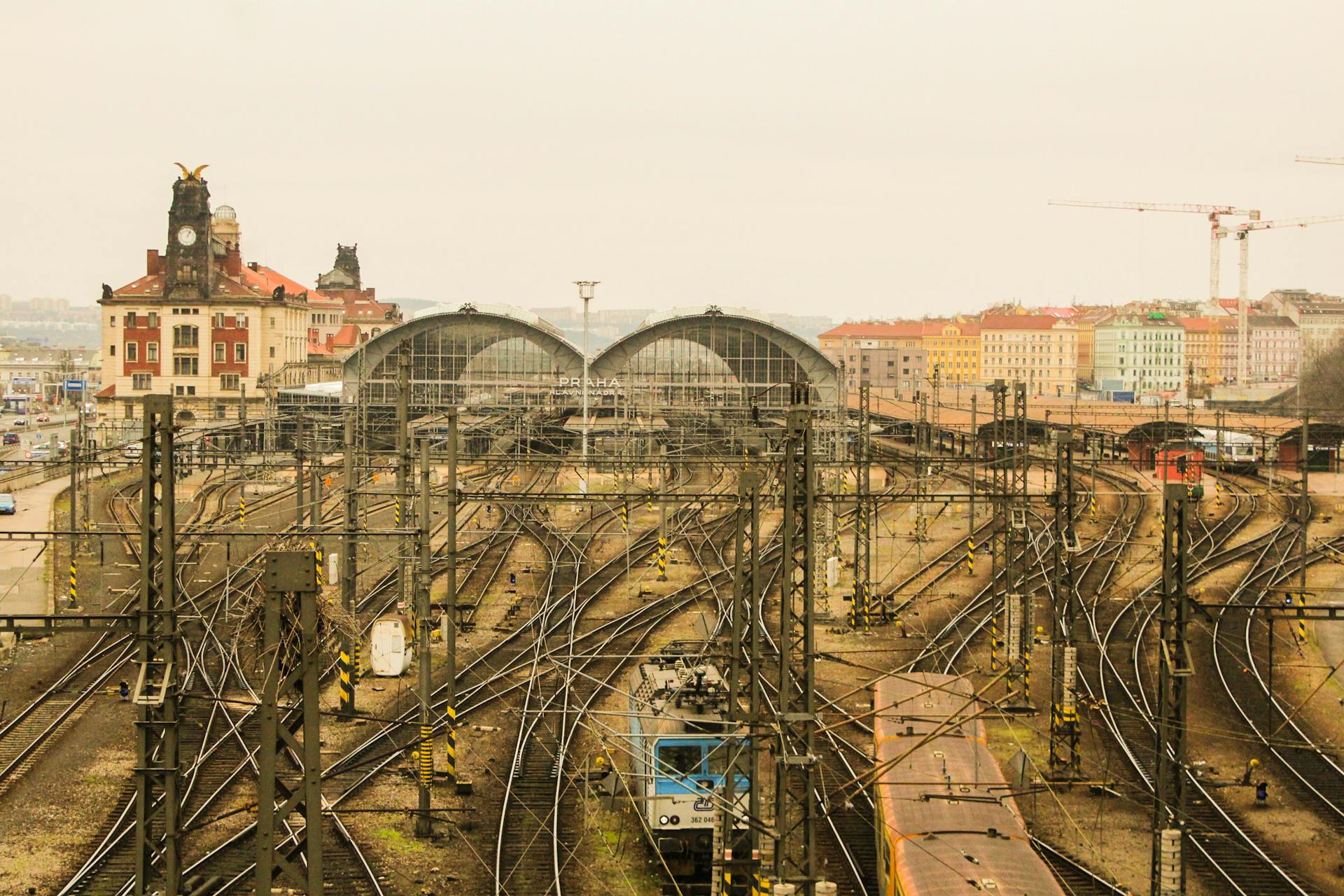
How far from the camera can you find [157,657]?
31.3 ft

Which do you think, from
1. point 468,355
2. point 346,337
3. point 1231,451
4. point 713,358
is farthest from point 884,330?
point 1231,451

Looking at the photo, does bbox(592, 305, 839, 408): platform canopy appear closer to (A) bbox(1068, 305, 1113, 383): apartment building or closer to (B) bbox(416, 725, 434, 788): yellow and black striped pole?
(B) bbox(416, 725, 434, 788): yellow and black striped pole

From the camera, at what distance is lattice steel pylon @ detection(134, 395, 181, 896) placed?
30.1 feet

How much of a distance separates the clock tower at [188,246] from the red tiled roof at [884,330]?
59.4 meters

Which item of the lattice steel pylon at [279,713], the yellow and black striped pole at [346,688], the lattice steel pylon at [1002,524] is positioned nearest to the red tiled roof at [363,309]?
the lattice steel pylon at [1002,524]

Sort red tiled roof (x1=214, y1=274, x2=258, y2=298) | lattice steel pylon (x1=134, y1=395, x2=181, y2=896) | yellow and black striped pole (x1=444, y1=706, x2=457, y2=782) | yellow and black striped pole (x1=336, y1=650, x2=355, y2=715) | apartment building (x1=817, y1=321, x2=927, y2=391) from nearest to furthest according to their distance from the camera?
1. lattice steel pylon (x1=134, y1=395, x2=181, y2=896)
2. yellow and black striped pole (x1=444, y1=706, x2=457, y2=782)
3. yellow and black striped pole (x1=336, y1=650, x2=355, y2=715)
4. red tiled roof (x1=214, y1=274, x2=258, y2=298)
5. apartment building (x1=817, y1=321, x2=927, y2=391)

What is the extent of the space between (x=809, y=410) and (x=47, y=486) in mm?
40105

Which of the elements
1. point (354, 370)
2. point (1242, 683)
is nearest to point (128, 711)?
point (1242, 683)

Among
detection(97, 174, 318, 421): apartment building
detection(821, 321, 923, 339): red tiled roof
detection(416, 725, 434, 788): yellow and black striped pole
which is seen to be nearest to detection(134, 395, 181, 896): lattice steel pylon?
detection(416, 725, 434, 788): yellow and black striped pole

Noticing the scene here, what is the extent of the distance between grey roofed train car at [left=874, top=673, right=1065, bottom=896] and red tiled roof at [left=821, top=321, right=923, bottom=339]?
321ft

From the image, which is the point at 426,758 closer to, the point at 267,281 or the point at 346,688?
the point at 346,688

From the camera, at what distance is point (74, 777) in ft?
51.0

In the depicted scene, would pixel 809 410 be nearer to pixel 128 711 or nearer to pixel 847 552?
pixel 128 711

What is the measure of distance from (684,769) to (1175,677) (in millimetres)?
4221
